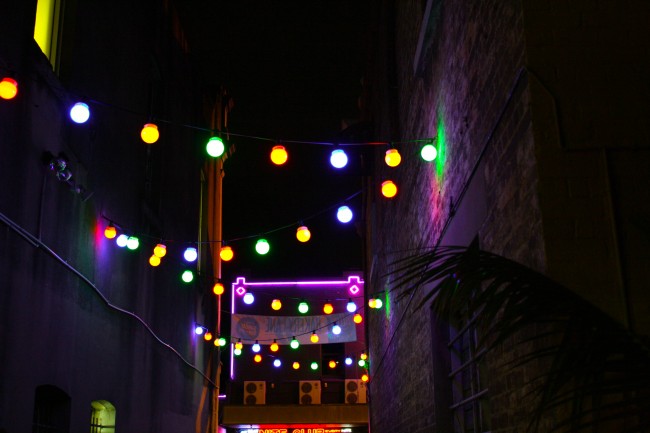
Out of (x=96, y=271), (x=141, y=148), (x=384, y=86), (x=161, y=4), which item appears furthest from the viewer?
(x=161, y=4)

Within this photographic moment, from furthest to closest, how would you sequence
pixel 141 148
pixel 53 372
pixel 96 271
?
1. pixel 141 148
2. pixel 96 271
3. pixel 53 372

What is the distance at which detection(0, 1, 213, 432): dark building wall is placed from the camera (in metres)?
6.45

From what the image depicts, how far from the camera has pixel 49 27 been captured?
7.78 meters

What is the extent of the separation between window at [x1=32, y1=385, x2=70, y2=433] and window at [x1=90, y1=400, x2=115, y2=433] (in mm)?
1588

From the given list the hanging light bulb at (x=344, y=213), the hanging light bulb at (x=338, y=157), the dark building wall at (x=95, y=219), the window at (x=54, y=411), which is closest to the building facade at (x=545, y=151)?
the hanging light bulb at (x=338, y=157)

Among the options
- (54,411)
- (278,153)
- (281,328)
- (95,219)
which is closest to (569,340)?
(278,153)

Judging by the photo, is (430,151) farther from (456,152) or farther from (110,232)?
(110,232)

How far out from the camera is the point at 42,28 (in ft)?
25.1

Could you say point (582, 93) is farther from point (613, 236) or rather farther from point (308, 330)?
point (308, 330)

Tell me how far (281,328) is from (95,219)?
14592 millimetres

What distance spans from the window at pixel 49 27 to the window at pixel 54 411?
11.4 feet

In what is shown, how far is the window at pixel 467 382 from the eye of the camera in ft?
16.3

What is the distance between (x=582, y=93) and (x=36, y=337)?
5527mm

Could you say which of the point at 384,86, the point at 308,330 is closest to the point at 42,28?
the point at 384,86
